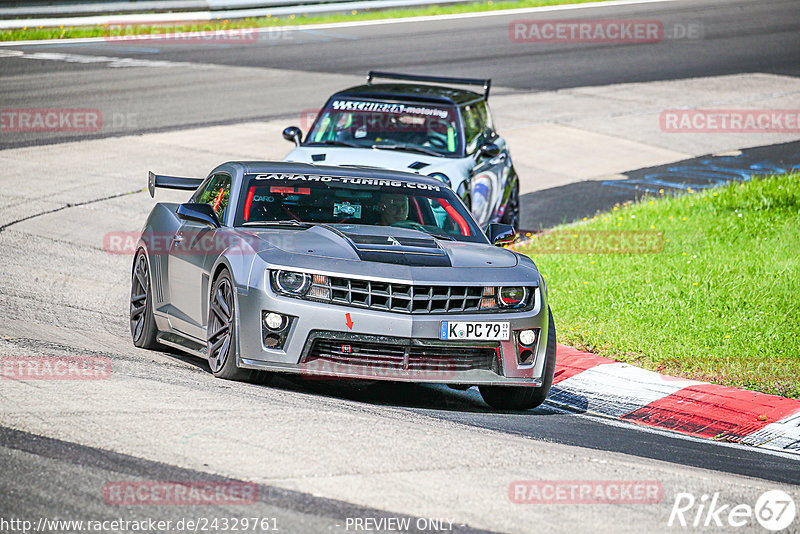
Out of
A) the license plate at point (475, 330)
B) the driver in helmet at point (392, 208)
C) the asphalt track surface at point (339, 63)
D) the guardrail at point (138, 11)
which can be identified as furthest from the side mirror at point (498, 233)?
the guardrail at point (138, 11)

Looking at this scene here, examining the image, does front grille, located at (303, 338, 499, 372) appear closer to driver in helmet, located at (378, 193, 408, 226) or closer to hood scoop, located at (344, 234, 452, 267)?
hood scoop, located at (344, 234, 452, 267)

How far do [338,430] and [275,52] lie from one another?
906 inches

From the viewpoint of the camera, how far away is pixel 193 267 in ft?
26.1

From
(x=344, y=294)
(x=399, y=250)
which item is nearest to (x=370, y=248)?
(x=399, y=250)

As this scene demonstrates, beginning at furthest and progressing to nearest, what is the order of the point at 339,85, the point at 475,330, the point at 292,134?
1. the point at 339,85
2. the point at 292,134
3. the point at 475,330

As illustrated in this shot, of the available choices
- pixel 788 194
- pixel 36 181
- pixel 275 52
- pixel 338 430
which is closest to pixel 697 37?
pixel 275 52

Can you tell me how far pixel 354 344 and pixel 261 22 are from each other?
2515 centimetres

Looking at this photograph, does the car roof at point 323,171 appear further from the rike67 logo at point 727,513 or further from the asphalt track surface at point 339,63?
the asphalt track surface at point 339,63

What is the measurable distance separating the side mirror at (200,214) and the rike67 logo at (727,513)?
12.7ft

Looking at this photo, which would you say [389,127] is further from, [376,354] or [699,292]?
[376,354]

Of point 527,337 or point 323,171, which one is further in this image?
point 323,171

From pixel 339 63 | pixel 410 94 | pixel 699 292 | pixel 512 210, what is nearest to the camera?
pixel 699 292

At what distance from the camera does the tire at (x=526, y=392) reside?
7.51 metres

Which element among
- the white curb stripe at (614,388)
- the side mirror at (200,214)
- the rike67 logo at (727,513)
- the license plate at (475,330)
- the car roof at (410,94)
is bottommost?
the white curb stripe at (614,388)
